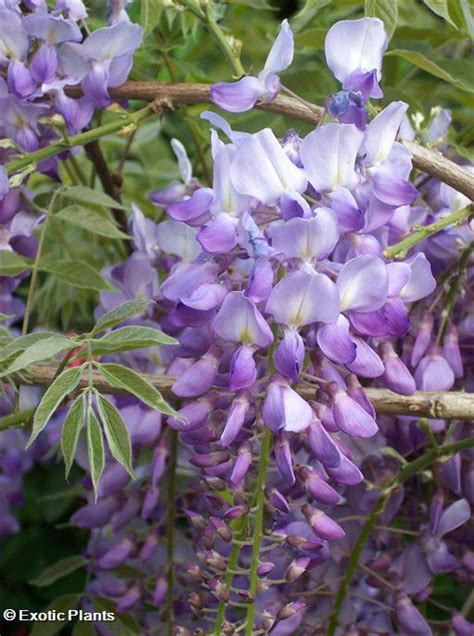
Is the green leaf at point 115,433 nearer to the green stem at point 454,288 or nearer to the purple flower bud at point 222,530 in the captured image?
the purple flower bud at point 222,530

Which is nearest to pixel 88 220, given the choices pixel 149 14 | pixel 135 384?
pixel 149 14

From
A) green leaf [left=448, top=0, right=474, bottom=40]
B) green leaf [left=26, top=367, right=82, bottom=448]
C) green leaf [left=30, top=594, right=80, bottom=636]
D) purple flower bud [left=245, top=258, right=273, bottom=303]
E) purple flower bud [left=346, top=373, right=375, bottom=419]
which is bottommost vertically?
green leaf [left=30, top=594, right=80, bottom=636]

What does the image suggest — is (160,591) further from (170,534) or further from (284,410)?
(284,410)

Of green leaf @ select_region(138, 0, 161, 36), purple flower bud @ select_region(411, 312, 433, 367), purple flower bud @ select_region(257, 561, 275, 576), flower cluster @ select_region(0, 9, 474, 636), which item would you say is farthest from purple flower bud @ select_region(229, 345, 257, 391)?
green leaf @ select_region(138, 0, 161, 36)

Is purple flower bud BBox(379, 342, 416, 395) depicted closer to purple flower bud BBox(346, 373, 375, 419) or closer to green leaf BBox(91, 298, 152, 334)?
purple flower bud BBox(346, 373, 375, 419)

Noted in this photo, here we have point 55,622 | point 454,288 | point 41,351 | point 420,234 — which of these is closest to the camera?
point 41,351

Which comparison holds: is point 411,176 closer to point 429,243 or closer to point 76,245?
point 429,243

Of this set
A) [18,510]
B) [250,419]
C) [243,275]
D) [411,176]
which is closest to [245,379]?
[250,419]
